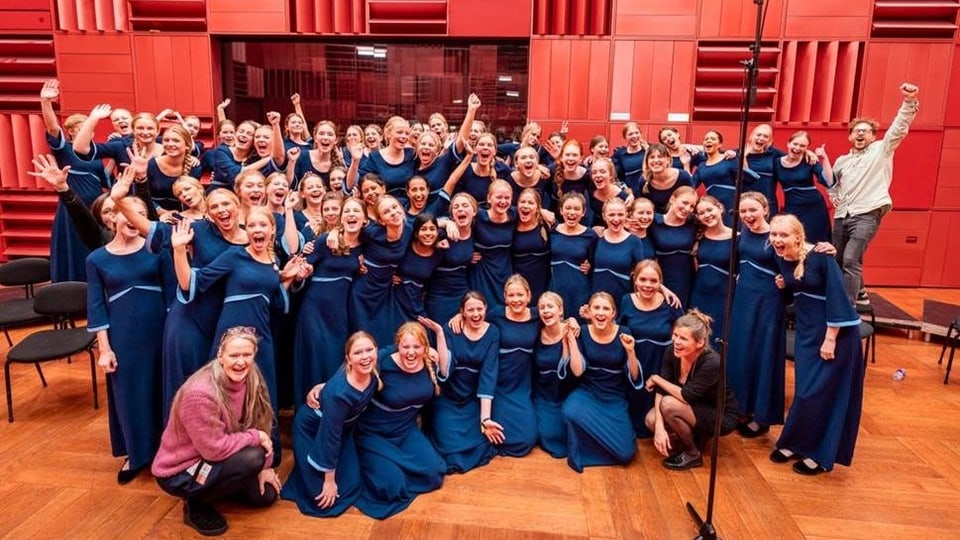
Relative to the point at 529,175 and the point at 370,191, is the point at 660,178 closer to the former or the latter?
the point at 529,175

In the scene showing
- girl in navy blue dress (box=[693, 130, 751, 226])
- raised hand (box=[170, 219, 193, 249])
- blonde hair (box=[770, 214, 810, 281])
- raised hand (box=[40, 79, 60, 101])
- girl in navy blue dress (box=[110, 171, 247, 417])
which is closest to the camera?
raised hand (box=[170, 219, 193, 249])

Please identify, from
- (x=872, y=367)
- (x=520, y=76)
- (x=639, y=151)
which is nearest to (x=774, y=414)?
(x=872, y=367)

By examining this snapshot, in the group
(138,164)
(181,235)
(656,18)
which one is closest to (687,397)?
(181,235)

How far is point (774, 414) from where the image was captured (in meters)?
3.90

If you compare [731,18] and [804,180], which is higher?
[731,18]

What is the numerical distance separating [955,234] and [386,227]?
6753mm

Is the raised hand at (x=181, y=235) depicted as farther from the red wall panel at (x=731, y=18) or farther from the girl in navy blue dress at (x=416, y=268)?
the red wall panel at (x=731, y=18)

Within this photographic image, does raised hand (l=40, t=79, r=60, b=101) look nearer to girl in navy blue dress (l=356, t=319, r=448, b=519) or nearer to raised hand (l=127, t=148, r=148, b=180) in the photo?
raised hand (l=127, t=148, r=148, b=180)

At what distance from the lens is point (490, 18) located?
699 centimetres

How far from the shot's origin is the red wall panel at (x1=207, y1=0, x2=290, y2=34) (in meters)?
7.04

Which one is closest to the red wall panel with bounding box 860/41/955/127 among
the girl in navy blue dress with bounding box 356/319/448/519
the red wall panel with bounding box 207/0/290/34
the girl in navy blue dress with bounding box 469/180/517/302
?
the girl in navy blue dress with bounding box 469/180/517/302

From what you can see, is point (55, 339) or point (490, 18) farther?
point (490, 18)

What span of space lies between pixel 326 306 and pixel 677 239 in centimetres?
220

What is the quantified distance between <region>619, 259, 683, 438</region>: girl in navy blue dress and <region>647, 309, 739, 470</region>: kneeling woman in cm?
21
